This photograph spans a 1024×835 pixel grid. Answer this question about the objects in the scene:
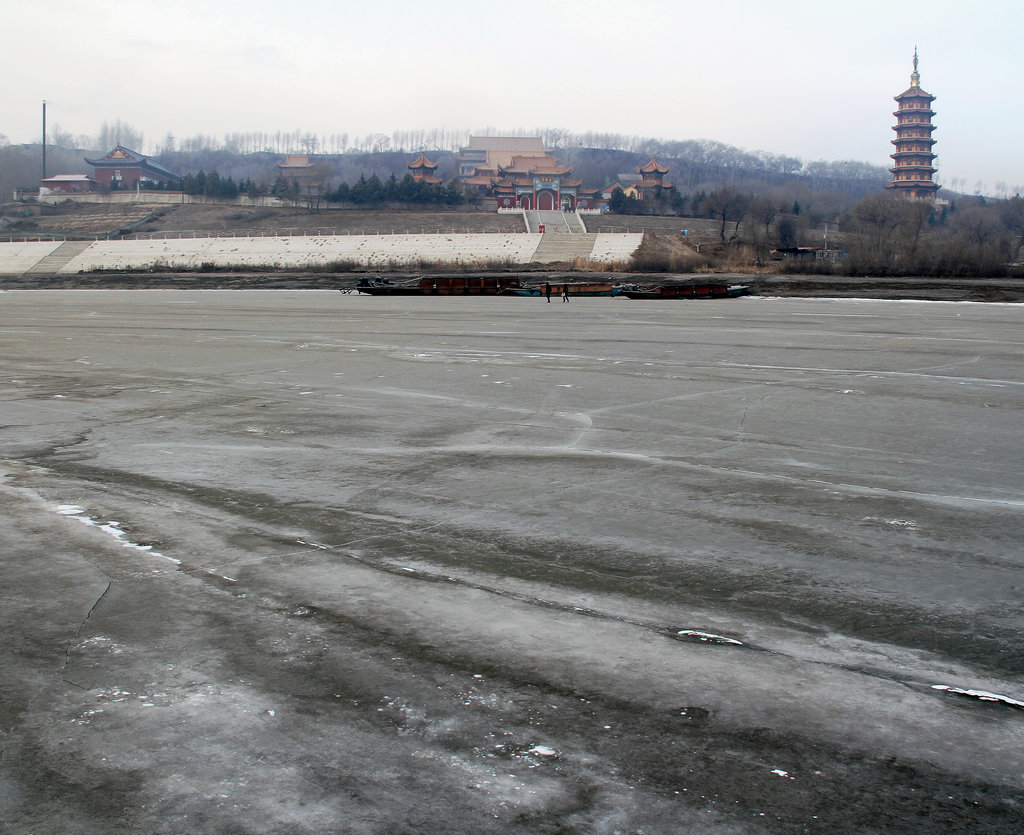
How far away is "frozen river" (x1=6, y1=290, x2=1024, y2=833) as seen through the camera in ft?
9.75

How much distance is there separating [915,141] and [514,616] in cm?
13805

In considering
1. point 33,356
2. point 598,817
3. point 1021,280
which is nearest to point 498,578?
point 598,817

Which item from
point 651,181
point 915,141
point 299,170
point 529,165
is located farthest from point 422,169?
point 915,141

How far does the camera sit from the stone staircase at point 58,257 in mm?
73125

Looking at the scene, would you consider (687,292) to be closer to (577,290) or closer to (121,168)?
(577,290)

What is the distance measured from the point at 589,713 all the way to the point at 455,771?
0.63 metres

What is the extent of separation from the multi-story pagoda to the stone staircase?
102 metres

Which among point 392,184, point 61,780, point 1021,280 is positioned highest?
point 392,184

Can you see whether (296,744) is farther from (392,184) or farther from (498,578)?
(392,184)

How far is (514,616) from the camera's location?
4418mm

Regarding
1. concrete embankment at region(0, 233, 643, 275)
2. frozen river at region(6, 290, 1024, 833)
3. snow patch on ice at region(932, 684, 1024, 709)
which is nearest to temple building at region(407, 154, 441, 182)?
concrete embankment at region(0, 233, 643, 275)

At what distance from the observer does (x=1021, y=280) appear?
4334cm

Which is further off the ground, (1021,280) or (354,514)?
(1021,280)

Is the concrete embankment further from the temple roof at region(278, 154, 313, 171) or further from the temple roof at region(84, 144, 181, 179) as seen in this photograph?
the temple roof at region(278, 154, 313, 171)
